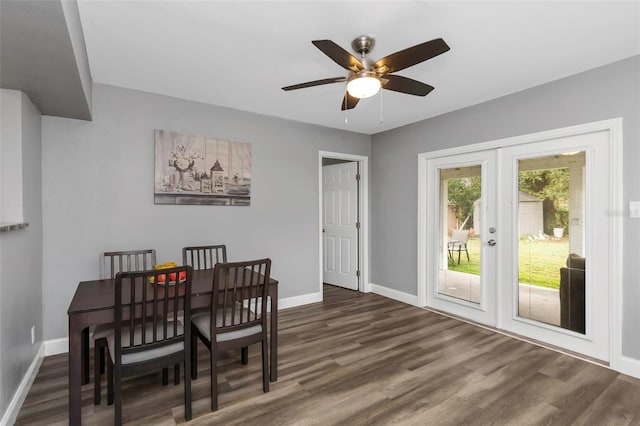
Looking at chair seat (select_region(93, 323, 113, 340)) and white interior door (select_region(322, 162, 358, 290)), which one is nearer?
chair seat (select_region(93, 323, 113, 340))

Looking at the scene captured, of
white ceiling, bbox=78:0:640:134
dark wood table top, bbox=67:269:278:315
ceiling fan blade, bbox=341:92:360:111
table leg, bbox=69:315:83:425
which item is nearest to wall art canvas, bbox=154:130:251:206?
white ceiling, bbox=78:0:640:134

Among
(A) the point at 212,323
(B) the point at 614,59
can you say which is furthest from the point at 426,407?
(B) the point at 614,59

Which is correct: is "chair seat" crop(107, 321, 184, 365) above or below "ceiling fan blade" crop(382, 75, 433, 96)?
below

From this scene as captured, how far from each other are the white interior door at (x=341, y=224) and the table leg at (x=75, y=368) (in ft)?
12.8

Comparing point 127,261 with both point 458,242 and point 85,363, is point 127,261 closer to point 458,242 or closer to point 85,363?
point 85,363

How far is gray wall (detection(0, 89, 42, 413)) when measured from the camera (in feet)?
6.42

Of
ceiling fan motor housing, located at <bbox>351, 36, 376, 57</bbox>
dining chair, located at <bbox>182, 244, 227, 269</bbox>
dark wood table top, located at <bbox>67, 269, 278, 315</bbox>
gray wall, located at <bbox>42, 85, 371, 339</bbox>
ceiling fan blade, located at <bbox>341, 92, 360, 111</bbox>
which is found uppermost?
ceiling fan motor housing, located at <bbox>351, 36, 376, 57</bbox>

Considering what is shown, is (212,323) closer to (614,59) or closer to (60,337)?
(60,337)

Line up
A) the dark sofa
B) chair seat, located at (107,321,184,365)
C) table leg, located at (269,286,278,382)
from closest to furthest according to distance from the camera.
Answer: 1. chair seat, located at (107,321,184,365)
2. table leg, located at (269,286,278,382)
3. the dark sofa

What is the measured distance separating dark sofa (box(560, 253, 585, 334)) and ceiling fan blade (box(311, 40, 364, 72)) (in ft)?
8.79

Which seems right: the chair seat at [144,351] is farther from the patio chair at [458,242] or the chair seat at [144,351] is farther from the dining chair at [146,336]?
the patio chair at [458,242]

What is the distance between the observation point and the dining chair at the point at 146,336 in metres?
1.88

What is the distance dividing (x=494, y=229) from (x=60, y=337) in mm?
4499

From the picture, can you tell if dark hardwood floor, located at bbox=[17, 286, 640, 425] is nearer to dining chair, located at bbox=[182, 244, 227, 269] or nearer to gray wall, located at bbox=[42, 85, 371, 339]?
dining chair, located at bbox=[182, 244, 227, 269]
